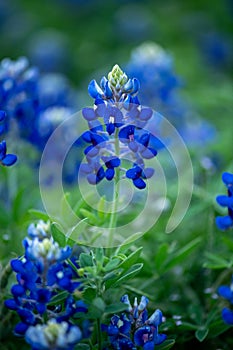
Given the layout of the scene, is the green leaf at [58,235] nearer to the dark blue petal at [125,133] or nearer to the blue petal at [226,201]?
the dark blue petal at [125,133]

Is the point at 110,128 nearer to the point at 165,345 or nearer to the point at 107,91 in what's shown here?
the point at 107,91

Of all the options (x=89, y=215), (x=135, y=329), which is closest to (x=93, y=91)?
(x=89, y=215)

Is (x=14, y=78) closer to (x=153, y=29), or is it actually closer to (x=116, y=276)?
(x=116, y=276)

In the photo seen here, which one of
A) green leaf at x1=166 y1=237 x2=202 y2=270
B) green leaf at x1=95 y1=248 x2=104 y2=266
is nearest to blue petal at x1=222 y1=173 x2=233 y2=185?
green leaf at x1=166 y1=237 x2=202 y2=270

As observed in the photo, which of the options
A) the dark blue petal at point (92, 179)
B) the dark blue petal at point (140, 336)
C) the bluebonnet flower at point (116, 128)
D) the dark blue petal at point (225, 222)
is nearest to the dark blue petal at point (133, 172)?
the bluebonnet flower at point (116, 128)

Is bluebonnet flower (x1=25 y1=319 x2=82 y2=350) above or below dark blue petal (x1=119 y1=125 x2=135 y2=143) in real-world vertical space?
below

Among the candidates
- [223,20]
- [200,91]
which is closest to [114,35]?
[223,20]

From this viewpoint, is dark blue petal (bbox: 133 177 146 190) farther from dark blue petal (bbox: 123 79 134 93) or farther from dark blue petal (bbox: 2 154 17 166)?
dark blue petal (bbox: 2 154 17 166)
